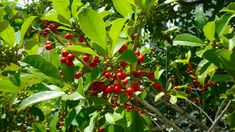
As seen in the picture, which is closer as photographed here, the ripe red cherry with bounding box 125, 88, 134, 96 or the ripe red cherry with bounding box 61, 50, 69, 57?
the ripe red cherry with bounding box 125, 88, 134, 96

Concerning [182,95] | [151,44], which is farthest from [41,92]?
[151,44]

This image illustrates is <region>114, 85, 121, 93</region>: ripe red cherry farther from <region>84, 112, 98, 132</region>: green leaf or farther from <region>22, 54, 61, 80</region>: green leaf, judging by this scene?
<region>22, 54, 61, 80</region>: green leaf

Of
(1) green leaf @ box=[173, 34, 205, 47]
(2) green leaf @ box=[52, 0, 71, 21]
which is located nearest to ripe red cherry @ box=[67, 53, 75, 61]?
(2) green leaf @ box=[52, 0, 71, 21]

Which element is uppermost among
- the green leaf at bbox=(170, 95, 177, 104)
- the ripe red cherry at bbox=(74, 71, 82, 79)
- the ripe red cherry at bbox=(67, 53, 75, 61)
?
the ripe red cherry at bbox=(67, 53, 75, 61)

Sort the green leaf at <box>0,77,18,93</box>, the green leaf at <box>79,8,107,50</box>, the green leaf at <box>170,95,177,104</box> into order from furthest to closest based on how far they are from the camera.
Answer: the green leaf at <box>170,95,177,104</box> < the green leaf at <box>0,77,18,93</box> < the green leaf at <box>79,8,107,50</box>

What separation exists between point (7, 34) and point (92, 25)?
681 mm

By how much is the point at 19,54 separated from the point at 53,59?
29 centimetres

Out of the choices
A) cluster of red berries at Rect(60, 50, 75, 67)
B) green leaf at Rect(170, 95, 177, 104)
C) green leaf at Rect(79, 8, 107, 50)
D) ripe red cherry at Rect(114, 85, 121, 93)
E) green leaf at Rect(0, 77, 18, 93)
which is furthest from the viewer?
green leaf at Rect(170, 95, 177, 104)

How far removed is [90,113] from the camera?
183 cm

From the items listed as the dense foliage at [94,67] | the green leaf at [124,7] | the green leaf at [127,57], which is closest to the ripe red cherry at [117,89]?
the dense foliage at [94,67]

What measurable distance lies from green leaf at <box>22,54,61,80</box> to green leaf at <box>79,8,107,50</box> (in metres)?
0.29

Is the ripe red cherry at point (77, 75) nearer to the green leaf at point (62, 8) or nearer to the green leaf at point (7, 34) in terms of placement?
the green leaf at point (62, 8)

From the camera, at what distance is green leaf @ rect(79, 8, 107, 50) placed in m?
1.59

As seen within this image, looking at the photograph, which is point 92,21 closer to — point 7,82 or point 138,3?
point 138,3
